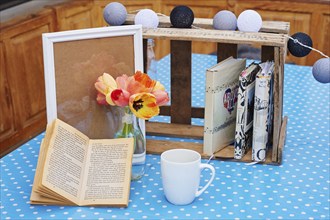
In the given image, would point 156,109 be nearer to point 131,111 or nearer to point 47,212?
point 131,111

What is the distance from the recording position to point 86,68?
148cm

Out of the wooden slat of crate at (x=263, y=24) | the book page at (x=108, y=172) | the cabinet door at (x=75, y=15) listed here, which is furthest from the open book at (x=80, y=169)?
the cabinet door at (x=75, y=15)

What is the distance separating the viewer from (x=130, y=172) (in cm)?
138

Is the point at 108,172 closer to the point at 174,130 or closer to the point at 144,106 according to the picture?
the point at 144,106

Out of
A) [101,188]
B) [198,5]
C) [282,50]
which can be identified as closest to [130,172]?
[101,188]

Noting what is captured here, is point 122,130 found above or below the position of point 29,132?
A: above

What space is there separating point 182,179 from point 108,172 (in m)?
0.19

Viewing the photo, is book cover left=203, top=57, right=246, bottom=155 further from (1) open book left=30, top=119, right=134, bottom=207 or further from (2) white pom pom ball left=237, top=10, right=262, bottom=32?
(1) open book left=30, top=119, right=134, bottom=207

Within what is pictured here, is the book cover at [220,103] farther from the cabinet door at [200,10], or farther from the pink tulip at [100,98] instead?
the cabinet door at [200,10]

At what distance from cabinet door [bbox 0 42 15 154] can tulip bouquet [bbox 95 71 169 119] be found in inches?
73.7

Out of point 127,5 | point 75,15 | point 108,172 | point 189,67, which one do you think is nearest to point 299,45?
point 189,67

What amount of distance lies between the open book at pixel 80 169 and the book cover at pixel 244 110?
12.1 inches

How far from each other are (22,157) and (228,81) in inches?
24.1

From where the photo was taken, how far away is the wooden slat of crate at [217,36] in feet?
4.96
